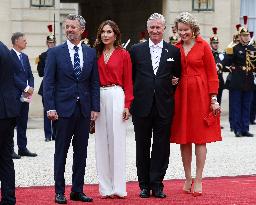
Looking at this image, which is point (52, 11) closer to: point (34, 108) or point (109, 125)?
point (34, 108)

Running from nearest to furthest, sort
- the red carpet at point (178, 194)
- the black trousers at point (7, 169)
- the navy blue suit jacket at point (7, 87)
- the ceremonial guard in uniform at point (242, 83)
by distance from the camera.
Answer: the navy blue suit jacket at point (7, 87) < the black trousers at point (7, 169) < the red carpet at point (178, 194) < the ceremonial guard in uniform at point (242, 83)

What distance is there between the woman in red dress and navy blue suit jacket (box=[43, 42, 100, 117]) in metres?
0.95

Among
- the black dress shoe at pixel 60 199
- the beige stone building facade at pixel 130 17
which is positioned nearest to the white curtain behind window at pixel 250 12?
the beige stone building facade at pixel 130 17

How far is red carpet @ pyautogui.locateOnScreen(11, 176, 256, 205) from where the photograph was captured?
9062mm

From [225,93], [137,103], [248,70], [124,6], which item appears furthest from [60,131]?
[124,6]

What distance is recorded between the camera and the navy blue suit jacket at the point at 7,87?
8.40 meters

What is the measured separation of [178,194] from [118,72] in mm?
1477

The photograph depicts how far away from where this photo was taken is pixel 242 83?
17.5m

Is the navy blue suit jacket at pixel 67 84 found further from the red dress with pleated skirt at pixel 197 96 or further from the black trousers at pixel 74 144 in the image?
the red dress with pleated skirt at pixel 197 96

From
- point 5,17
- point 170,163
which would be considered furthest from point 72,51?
point 5,17

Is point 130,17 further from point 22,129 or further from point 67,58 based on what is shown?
point 67,58

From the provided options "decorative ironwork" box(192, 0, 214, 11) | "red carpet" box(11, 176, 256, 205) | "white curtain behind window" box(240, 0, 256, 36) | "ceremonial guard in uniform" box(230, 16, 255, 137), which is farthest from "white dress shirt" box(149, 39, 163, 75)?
"white curtain behind window" box(240, 0, 256, 36)

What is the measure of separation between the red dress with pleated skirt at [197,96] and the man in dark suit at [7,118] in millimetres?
1967

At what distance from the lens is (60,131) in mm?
9094
